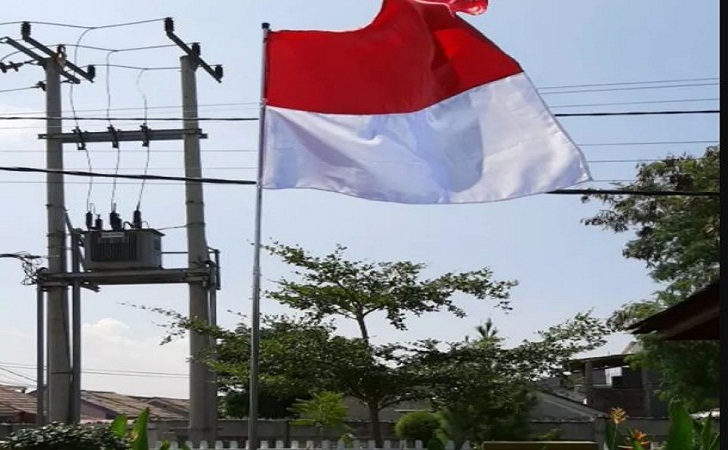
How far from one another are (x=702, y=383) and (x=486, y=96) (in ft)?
61.7

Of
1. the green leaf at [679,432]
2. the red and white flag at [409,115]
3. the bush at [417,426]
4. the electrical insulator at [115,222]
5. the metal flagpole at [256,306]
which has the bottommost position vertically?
the bush at [417,426]

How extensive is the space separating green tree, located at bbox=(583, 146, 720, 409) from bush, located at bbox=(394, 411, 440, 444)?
4.14 metres

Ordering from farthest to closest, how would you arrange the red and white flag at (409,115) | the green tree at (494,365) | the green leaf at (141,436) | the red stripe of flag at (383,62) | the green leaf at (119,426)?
the green tree at (494,365), the green leaf at (119,426), the green leaf at (141,436), the red stripe of flag at (383,62), the red and white flag at (409,115)

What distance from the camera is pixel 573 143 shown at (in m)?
7.96

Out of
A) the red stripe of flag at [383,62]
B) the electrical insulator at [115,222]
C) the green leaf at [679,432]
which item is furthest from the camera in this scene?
the electrical insulator at [115,222]

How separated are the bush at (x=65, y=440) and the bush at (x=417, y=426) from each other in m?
14.5

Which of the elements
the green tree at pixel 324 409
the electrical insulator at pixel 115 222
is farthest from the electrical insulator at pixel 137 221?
the green tree at pixel 324 409

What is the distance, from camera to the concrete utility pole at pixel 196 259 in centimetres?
2231

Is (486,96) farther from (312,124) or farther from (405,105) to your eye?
(312,124)

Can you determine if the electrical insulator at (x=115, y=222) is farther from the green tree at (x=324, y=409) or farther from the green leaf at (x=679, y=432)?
the green leaf at (x=679, y=432)

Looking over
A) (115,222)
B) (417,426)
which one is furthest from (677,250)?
(115,222)

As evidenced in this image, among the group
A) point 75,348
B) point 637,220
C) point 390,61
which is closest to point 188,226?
point 75,348

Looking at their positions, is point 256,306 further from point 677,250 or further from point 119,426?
point 677,250

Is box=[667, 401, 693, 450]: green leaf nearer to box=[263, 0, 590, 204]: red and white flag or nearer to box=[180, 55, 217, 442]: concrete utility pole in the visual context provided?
box=[263, 0, 590, 204]: red and white flag
